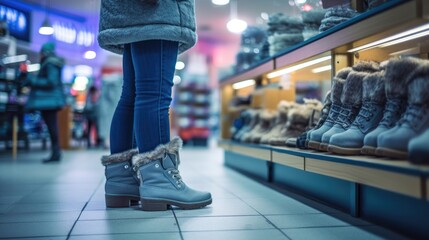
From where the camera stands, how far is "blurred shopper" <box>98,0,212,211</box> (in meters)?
1.68

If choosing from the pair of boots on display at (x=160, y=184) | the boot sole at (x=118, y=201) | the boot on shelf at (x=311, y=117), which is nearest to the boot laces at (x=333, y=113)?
the boot on shelf at (x=311, y=117)

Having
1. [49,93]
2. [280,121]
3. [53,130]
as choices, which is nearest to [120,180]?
[280,121]

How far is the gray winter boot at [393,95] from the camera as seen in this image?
4.38ft

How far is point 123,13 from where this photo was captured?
67.2 inches

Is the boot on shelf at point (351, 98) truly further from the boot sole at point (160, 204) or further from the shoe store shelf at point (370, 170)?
the boot sole at point (160, 204)

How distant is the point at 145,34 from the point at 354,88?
0.85 m

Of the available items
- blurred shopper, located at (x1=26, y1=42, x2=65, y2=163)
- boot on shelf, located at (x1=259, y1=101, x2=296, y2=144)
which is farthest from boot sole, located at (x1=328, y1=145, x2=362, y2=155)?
blurred shopper, located at (x1=26, y1=42, x2=65, y2=163)

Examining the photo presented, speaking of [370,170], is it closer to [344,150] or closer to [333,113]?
[344,150]

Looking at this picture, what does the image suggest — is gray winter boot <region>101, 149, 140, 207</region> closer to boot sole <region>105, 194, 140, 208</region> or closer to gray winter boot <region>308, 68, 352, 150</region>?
boot sole <region>105, 194, 140, 208</region>

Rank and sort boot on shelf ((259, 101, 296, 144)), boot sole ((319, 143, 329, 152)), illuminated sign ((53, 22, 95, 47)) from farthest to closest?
illuminated sign ((53, 22, 95, 47))
boot on shelf ((259, 101, 296, 144))
boot sole ((319, 143, 329, 152))

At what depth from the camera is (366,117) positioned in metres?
1.58

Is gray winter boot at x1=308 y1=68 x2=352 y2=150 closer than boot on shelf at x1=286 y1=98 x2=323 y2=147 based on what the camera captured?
Yes

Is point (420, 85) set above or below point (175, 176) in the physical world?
above

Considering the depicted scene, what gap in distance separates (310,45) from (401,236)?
3.53 feet
